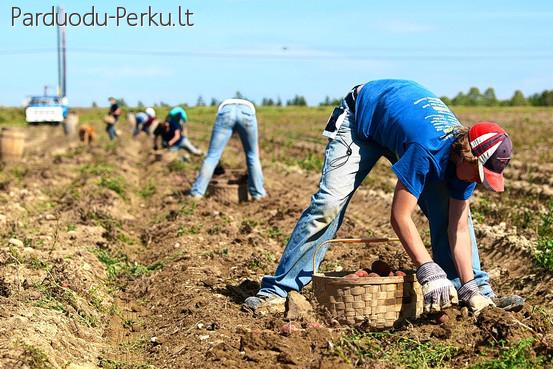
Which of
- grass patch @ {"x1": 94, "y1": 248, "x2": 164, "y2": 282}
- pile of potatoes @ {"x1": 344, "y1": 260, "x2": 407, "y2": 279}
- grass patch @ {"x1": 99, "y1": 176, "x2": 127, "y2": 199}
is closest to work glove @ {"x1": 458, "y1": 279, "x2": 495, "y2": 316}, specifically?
pile of potatoes @ {"x1": 344, "y1": 260, "x2": 407, "y2": 279}

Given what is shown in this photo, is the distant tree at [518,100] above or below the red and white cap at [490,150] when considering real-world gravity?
below

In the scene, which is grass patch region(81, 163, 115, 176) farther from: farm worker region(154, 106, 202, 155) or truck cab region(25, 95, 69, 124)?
truck cab region(25, 95, 69, 124)

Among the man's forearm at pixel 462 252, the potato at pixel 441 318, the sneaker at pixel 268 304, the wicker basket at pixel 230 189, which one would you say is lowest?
the wicker basket at pixel 230 189

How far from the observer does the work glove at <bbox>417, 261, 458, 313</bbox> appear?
4527mm

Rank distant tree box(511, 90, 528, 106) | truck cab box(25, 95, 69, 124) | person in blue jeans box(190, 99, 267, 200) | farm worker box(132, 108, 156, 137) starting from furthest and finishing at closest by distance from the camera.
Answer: distant tree box(511, 90, 528, 106) < truck cab box(25, 95, 69, 124) < farm worker box(132, 108, 156, 137) < person in blue jeans box(190, 99, 267, 200)

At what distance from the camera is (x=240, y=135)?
10820mm

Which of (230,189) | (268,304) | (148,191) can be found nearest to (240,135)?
(230,189)

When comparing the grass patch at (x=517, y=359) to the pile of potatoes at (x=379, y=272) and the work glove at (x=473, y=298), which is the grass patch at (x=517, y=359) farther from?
the pile of potatoes at (x=379, y=272)

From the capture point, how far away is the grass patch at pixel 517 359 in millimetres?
3963

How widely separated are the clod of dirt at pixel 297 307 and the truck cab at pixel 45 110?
3569 centimetres

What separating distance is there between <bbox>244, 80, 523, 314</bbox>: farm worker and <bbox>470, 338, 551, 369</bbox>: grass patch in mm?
534

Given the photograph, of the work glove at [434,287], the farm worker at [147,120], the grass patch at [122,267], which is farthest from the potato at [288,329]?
the farm worker at [147,120]

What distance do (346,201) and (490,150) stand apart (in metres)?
1.14

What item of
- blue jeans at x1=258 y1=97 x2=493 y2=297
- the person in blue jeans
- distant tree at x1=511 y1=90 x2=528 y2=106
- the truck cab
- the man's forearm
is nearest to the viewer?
the man's forearm
